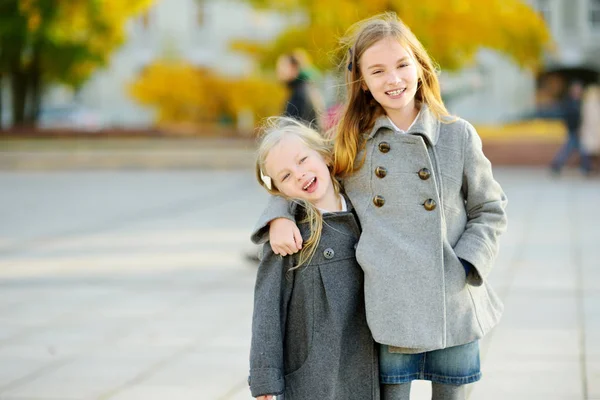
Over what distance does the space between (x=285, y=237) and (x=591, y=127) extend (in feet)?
49.8

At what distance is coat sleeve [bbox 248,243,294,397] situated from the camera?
288cm

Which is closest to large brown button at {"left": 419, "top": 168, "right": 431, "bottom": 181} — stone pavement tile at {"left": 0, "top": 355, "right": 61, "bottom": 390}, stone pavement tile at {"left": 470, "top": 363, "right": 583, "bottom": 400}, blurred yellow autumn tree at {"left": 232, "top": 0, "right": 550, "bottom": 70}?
stone pavement tile at {"left": 470, "top": 363, "right": 583, "bottom": 400}

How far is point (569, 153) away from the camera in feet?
58.3

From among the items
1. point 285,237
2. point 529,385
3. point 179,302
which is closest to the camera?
point 285,237

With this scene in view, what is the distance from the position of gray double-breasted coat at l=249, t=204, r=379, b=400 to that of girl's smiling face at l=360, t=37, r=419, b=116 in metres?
0.38

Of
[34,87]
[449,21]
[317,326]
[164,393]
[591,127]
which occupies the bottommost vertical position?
[164,393]

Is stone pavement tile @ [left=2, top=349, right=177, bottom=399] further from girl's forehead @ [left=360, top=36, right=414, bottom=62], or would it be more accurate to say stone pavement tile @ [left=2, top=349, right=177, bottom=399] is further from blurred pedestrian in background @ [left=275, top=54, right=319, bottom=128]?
blurred pedestrian in background @ [left=275, top=54, right=319, bottom=128]

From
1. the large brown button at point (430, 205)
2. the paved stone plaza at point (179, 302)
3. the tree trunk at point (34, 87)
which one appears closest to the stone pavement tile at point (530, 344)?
the paved stone plaza at point (179, 302)

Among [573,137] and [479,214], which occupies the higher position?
[573,137]

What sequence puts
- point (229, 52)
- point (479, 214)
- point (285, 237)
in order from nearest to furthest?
1. point (285, 237)
2. point (479, 214)
3. point (229, 52)

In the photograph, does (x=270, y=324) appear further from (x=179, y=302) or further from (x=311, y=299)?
(x=179, y=302)

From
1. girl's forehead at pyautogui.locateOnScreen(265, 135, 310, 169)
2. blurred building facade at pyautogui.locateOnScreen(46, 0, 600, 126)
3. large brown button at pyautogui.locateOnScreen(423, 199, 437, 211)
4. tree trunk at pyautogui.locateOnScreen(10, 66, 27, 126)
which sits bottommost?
large brown button at pyautogui.locateOnScreen(423, 199, 437, 211)

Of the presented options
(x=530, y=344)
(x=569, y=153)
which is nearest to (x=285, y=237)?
(x=530, y=344)

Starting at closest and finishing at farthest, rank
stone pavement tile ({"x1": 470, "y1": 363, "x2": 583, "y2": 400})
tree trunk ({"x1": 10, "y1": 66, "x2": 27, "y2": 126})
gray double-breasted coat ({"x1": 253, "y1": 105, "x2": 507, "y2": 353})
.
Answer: gray double-breasted coat ({"x1": 253, "y1": 105, "x2": 507, "y2": 353}) < stone pavement tile ({"x1": 470, "y1": 363, "x2": 583, "y2": 400}) < tree trunk ({"x1": 10, "y1": 66, "x2": 27, "y2": 126})
